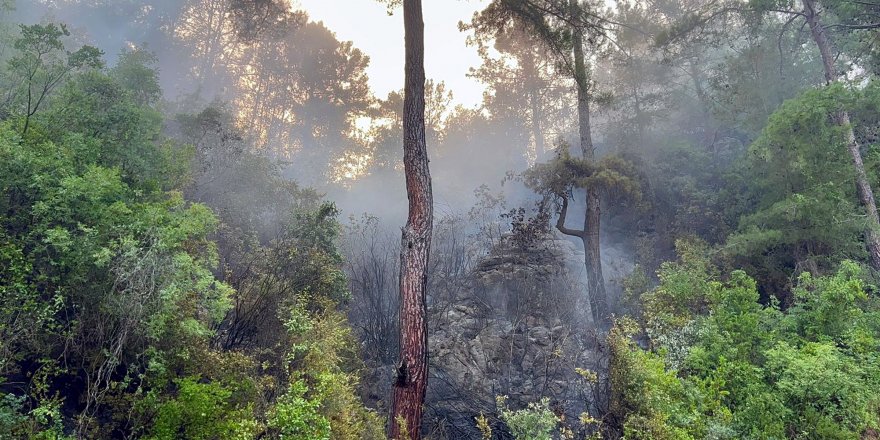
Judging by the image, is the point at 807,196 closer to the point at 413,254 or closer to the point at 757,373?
the point at 757,373

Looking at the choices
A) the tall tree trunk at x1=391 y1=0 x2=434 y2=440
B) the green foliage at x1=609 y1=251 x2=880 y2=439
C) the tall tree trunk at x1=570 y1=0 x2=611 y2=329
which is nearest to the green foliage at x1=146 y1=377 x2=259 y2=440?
the tall tree trunk at x1=391 y1=0 x2=434 y2=440

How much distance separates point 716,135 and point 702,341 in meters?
15.6

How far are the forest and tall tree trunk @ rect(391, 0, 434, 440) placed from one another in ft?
0.12

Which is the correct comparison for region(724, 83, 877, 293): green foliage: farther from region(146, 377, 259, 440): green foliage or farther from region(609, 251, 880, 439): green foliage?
region(146, 377, 259, 440): green foliage

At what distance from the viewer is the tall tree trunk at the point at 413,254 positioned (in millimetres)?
5555

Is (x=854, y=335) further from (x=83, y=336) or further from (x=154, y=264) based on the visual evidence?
(x=83, y=336)

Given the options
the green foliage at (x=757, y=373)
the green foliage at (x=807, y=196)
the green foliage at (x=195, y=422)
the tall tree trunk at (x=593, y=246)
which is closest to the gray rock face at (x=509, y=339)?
the tall tree trunk at (x=593, y=246)

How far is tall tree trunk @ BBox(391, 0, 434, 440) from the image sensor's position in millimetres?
5555

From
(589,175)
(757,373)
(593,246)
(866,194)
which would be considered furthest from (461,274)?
(866,194)

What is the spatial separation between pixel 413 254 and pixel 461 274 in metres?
6.87

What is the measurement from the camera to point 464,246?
48.0 ft

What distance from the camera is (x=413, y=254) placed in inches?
251

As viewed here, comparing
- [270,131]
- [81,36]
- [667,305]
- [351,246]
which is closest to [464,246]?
[351,246]

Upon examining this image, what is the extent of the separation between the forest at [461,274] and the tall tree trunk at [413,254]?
4 cm
